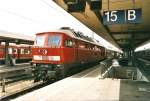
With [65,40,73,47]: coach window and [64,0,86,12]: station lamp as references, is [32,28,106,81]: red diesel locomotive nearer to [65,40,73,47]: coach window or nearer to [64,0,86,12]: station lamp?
[65,40,73,47]: coach window

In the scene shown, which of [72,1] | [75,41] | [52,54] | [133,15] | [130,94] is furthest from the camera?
[75,41]

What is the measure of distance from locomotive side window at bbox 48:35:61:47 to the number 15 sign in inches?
153

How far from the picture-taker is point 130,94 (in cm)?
979

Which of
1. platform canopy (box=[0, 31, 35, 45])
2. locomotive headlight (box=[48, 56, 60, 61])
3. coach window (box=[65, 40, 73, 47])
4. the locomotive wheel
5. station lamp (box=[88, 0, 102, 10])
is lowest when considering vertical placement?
the locomotive wheel

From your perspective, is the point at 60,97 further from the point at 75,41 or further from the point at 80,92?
the point at 75,41

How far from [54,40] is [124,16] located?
506cm

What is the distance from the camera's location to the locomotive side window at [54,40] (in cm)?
1622

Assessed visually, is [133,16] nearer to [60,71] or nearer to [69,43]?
[69,43]

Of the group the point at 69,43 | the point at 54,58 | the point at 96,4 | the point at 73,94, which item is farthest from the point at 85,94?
the point at 69,43

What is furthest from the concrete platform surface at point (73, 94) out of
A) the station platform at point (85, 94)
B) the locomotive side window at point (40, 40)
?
the locomotive side window at point (40, 40)

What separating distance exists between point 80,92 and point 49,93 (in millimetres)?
1211

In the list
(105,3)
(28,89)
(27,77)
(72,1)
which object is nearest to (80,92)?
(28,89)

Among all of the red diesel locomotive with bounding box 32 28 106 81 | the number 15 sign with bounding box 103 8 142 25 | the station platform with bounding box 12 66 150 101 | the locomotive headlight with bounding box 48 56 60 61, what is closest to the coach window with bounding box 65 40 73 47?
the red diesel locomotive with bounding box 32 28 106 81

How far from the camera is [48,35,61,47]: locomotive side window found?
1622 centimetres
